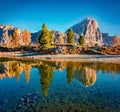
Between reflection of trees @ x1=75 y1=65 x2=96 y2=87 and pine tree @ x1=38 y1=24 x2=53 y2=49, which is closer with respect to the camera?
reflection of trees @ x1=75 y1=65 x2=96 y2=87

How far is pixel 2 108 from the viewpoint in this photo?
19594 mm

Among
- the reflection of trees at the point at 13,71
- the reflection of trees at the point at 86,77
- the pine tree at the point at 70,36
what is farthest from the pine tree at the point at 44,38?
the reflection of trees at the point at 86,77

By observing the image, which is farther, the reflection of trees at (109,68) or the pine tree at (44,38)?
the pine tree at (44,38)

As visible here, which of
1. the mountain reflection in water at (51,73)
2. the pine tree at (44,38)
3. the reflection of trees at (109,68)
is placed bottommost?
the reflection of trees at (109,68)

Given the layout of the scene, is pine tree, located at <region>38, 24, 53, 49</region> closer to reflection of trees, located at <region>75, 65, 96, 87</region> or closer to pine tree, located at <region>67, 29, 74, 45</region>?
pine tree, located at <region>67, 29, 74, 45</region>

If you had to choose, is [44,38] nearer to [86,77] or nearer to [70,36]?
Result: [70,36]

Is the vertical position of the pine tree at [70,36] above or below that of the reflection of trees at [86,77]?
above

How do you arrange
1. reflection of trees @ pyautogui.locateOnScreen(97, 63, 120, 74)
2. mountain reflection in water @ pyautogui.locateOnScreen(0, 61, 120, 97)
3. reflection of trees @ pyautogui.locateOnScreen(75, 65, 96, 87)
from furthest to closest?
reflection of trees @ pyautogui.locateOnScreen(97, 63, 120, 74), mountain reflection in water @ pyautogui.locateOnScreen(0, 61, 120, 97), reflection of trees @ pyautogui.locateOnScreen(75, 65, 96, 87)

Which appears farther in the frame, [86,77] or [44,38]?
[44,38]

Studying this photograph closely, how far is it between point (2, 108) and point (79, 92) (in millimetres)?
10603

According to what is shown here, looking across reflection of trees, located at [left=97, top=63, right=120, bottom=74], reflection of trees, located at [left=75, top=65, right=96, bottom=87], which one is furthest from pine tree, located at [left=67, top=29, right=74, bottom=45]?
reflection of trees, located at [left=75, top=65, right=96, bottom=87]

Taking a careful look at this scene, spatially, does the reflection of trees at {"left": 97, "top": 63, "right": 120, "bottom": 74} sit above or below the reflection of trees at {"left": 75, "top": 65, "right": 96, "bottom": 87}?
below

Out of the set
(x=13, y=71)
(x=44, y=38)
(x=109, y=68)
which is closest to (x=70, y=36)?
(x=44, y=38)

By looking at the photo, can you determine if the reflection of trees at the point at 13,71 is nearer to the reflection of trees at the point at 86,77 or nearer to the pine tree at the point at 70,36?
the reflection of trees at the point at 86,77
